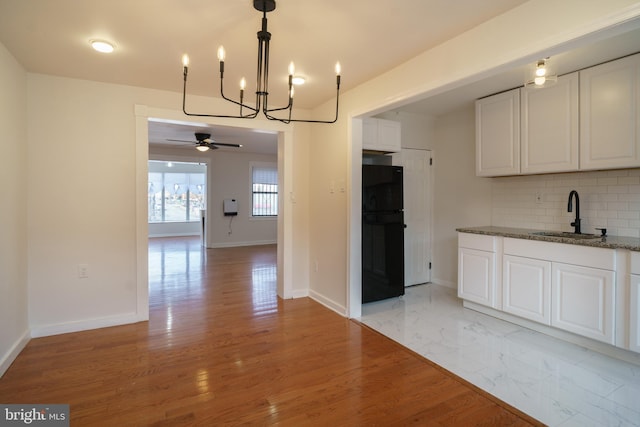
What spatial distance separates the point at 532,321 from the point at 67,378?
392 centimetres

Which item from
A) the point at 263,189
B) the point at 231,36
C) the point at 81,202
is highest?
the point at 231,36

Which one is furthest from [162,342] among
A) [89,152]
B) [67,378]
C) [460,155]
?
[460,155]

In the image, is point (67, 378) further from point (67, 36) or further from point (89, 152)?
point (67, 36)

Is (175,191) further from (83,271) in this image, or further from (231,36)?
(231,36)

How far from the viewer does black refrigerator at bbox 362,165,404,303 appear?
12.2 ft

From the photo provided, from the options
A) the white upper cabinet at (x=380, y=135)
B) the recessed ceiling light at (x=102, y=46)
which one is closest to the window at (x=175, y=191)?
the white upper cabinet at (x=380, y=135)

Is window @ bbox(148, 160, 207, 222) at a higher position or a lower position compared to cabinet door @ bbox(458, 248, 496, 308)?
higher

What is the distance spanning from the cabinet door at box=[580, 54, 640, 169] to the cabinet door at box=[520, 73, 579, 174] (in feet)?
0.26

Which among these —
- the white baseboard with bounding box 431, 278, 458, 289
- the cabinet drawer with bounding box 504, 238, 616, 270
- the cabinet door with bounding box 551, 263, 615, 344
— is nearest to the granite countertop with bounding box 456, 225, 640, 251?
the cabinet drawer with bounding box 504, 238, 616, 270

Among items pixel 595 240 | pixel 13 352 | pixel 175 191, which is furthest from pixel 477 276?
pixel 175 191

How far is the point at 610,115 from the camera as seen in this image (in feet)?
9.12

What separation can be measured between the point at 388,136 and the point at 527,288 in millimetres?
2196

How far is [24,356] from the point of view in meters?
2.61

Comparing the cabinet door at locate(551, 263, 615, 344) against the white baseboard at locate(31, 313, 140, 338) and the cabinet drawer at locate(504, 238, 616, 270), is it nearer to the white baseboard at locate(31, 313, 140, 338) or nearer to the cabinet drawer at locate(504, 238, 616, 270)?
the cabinet drawer at locate(504, 238, 616, 270)
